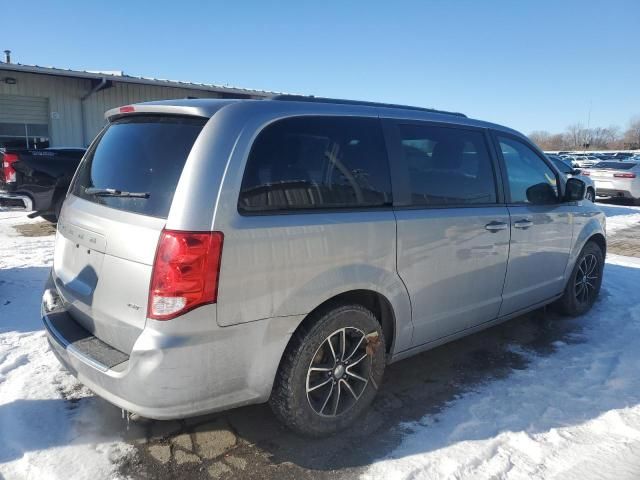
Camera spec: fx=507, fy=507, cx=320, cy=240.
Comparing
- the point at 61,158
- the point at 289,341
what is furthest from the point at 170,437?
the point at 61,158

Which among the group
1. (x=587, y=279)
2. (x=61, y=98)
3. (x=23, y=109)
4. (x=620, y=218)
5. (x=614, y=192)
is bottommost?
(x=620, y=218)

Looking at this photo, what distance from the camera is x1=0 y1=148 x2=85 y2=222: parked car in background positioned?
764cm

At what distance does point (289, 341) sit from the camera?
104 inches

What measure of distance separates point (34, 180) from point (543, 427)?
302 inches

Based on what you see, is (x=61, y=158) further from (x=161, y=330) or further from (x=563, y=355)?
(x=563, y=355)

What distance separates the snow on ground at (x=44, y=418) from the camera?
2.55 meters

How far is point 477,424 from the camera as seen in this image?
120 inches

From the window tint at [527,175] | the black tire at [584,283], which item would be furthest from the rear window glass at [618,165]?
the window tint at [527,175]

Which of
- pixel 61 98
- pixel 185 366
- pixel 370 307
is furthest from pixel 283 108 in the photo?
pixel 61 98

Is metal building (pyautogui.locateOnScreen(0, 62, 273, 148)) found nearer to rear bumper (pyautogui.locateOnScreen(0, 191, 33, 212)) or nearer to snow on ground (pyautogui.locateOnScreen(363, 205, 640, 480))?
rear bumper (pyautogui.locateOnScreen(0, 191, 33, 212))

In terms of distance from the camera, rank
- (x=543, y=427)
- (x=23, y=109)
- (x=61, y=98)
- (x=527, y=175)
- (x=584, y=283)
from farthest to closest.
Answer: (x=61, y=98) → (x=23, y=109) → (x=584, y=283) → (x=527, y=175) → (x=543, y=427)

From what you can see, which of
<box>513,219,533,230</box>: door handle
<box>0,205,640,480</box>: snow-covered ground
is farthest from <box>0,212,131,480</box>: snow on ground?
<box>513,219,533,230</box>: door handle

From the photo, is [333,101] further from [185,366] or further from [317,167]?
[185,366]

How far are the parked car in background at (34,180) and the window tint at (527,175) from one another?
664cm
